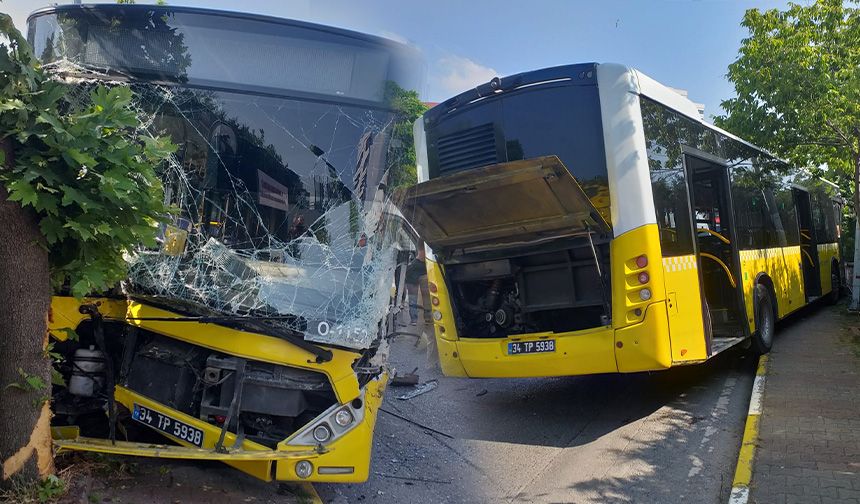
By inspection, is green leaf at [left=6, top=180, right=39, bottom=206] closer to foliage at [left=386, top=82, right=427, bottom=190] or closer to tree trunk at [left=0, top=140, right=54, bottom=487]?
tree trunk at [left=0, top=140, right=54, bottom=487]

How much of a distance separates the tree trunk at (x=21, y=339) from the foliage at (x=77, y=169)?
0.33ft

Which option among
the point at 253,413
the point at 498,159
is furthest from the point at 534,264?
the point at 253,413

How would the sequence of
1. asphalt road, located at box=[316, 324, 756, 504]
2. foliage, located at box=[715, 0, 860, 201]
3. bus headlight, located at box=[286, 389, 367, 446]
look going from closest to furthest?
bus headlight, located at box=[286, 389, 367, 446]
asphalt road, located at box=[316, 324, 756, 504]
foliage, located at box=[715, 0, 860, 201]

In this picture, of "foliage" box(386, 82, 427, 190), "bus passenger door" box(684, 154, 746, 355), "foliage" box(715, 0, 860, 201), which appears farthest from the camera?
"foliage" box(715, 0, 860, 201)

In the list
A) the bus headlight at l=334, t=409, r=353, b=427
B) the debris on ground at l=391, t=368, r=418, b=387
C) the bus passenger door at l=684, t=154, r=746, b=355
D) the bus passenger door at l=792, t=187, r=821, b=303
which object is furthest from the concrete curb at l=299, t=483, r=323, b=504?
the bus passenger door at l=792, t=187, r=821, b=303

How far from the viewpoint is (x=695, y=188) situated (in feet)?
25.0

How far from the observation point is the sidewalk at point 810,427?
4.27 meters

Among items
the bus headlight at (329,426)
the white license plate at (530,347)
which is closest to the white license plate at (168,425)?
the bus headlight at (329,426)

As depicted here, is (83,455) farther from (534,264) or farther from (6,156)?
(534,264)

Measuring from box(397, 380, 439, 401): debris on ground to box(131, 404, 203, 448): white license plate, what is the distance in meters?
3.63

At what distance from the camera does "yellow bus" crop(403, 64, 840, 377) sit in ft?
19.2

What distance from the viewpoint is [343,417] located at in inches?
160

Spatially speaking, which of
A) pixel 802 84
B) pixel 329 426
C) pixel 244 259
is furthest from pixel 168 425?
pixel 802 84

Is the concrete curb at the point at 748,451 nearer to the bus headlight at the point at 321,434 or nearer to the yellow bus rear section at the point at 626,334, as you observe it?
the yellow bus rear section at the point at 626,334
